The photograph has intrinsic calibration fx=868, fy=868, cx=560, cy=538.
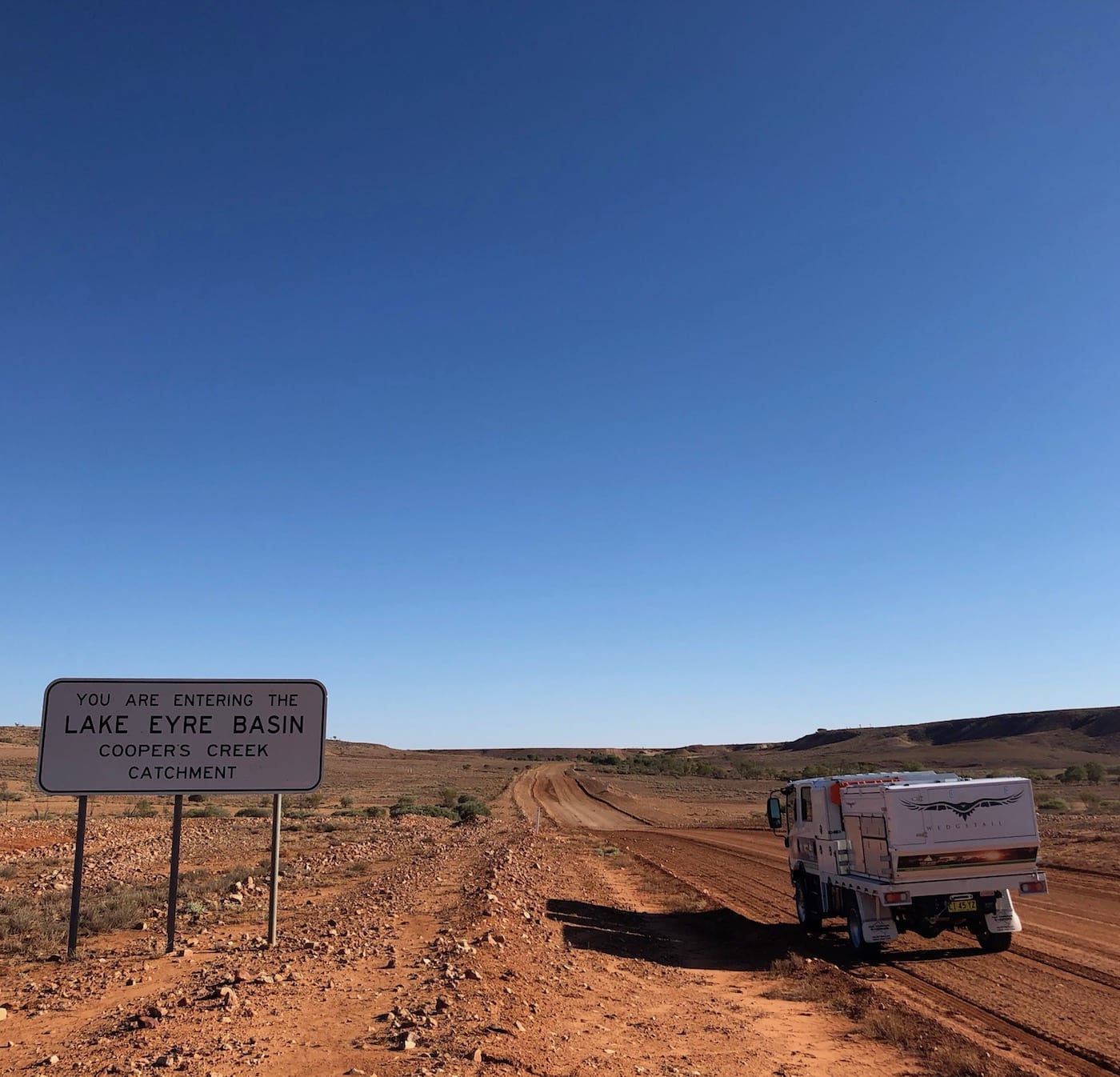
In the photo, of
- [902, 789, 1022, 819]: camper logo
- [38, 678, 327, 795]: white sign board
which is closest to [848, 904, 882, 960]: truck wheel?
[902, 789, 1022, 819]: camper logo

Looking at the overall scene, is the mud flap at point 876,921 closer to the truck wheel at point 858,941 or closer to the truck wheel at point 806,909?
the truck wheel at point 858,941

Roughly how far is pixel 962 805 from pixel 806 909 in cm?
436

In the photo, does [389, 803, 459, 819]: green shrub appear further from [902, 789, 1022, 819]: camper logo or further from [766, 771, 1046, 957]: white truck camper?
[902, 789, 1022, 819]: camper logo

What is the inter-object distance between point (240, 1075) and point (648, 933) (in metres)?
9.73

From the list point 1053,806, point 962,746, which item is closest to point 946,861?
point 1053,806

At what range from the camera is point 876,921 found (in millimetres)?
12617

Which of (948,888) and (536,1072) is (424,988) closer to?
(536,1072)

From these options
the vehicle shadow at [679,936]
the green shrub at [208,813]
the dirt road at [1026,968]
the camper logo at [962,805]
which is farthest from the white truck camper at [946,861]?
the green shrub at [208,813]

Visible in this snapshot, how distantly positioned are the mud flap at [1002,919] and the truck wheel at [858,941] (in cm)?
159

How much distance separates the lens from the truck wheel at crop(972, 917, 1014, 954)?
41.8ft

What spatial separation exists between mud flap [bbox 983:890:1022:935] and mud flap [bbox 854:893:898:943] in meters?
1.38

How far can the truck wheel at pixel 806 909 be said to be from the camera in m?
15.2

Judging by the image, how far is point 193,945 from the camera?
36.9 ft

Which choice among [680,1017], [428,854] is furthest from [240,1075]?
[428,854]
